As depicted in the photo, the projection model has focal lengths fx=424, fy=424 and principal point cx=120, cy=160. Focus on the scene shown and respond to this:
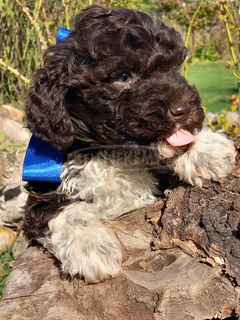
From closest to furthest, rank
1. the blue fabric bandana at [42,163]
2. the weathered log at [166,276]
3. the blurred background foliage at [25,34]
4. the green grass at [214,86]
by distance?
the weathered log at [166,276], the blue fabric bandana at [42,163], the blurred background foliage at [25,34], the green grass at [214,86]

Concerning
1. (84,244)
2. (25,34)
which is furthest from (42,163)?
(25,34)

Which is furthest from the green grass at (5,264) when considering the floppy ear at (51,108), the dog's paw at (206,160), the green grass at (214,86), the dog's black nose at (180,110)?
the green grass at (214,86)

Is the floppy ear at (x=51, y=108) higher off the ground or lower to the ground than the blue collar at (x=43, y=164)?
higher

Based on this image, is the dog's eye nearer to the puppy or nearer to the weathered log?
the puppy

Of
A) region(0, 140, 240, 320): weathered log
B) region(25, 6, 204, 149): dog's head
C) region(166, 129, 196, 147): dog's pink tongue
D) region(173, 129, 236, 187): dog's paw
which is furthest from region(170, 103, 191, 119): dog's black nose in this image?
region(0, 140, 240, 320): weathered log

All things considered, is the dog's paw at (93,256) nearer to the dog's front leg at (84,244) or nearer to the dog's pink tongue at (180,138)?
the dog's front leg at (84,244)

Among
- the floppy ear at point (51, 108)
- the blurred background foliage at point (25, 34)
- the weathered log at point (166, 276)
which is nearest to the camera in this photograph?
the weathered log at point (166, 276)

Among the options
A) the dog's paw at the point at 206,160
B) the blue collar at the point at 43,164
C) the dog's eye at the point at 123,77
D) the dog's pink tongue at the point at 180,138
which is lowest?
the blue collar at the point at 43,164
